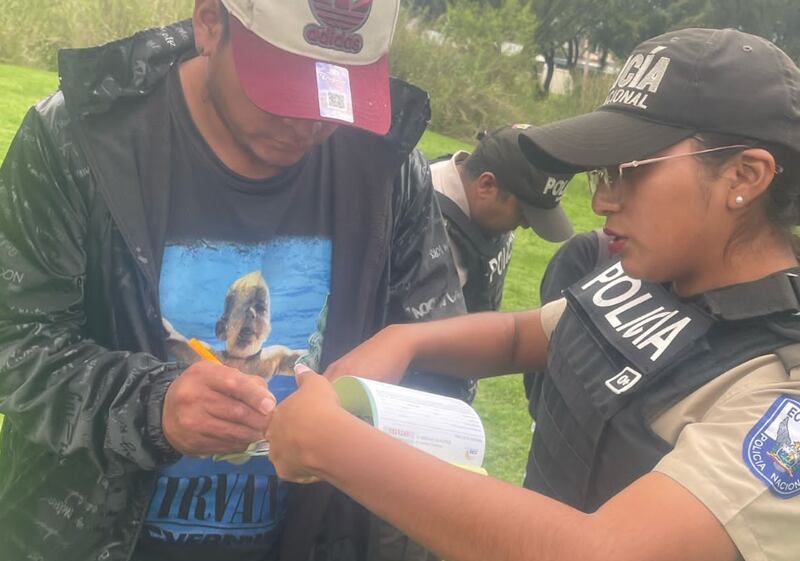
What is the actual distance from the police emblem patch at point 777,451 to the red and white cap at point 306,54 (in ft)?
3.09

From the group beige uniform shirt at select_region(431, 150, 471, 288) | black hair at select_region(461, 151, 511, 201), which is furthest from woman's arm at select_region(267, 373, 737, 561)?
black hair at select_region(461, 151, 511, 201)

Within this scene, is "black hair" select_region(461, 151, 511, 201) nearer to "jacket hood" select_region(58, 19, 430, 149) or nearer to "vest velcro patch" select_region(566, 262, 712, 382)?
"vest velcro patch" select_region(566, 262, 712, 382)

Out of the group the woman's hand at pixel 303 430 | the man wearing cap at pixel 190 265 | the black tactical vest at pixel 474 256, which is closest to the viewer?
the woman's hand at pixel 303 430

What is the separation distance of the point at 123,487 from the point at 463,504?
701 millimetres

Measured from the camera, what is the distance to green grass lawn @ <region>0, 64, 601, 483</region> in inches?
212

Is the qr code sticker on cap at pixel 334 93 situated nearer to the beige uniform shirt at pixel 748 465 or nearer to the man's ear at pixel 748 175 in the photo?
the man's ear at pixel 748 175

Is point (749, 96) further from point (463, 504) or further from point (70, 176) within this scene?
point (70, 176)

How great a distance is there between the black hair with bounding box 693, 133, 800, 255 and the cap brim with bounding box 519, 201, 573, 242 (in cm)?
204

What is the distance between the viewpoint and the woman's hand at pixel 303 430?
63.4 inches

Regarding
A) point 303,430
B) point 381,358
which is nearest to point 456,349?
point 381,358

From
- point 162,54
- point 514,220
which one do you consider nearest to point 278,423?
point 162,54

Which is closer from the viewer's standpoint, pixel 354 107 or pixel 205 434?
pixel 205 434

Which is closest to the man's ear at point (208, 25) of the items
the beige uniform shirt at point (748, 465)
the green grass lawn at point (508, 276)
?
the beige uniform shirt at point (748, 465)

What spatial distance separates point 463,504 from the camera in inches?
59.9
